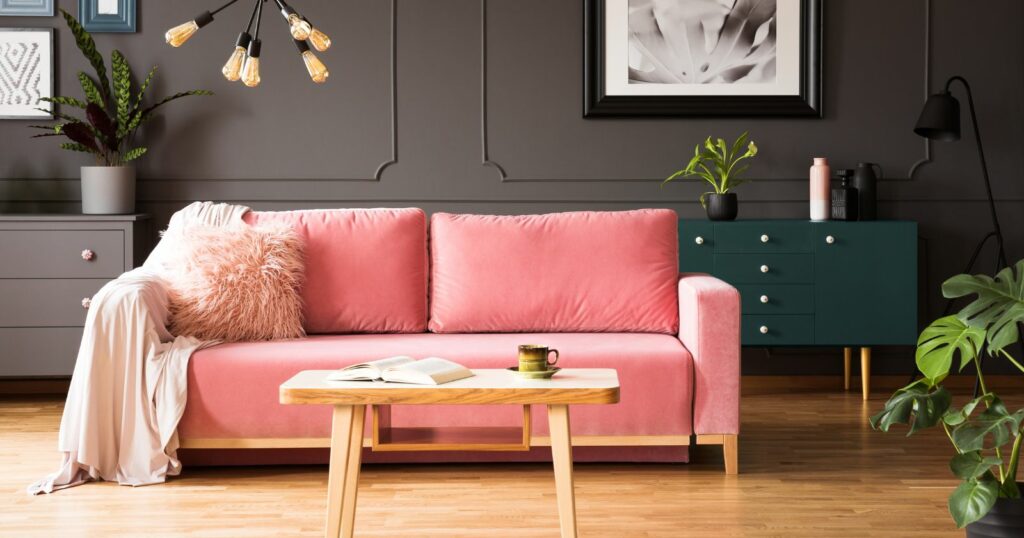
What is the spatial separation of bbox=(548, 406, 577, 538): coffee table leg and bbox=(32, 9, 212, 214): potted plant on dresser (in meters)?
2.88

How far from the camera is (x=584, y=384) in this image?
87.9 inches

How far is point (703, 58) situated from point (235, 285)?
8.01 ft

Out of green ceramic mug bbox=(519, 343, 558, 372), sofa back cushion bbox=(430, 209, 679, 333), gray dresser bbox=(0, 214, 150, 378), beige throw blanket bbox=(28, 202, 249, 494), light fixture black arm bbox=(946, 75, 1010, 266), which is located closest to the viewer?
green ceramic mug bbox=(519, 343, 558, 372)

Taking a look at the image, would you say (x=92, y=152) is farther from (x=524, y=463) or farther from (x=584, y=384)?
(x=584, y=384)

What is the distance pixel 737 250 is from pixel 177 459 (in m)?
2.40

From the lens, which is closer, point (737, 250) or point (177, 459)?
point (177, 459)

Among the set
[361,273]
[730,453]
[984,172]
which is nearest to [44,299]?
[361,273]

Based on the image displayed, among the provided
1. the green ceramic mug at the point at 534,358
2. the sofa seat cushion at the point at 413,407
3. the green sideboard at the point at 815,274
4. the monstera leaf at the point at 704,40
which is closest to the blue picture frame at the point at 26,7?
the sofa seat cushion at the point at 413,407

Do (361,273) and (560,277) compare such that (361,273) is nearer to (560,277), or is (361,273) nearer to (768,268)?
(560,277)

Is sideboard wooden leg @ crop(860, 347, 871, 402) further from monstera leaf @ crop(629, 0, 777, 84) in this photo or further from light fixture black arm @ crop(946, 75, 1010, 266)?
monstera leaf @ crop(629, 0, 777, 84)

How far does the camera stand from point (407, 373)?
2.23 metres

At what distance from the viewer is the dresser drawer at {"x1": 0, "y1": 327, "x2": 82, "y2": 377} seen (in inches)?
166

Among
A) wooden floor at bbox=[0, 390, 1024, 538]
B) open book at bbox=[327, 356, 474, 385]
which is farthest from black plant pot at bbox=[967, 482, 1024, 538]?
open book at bbox=[327, 356, 474, 385]

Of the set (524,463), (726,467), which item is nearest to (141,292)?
(524,463)
